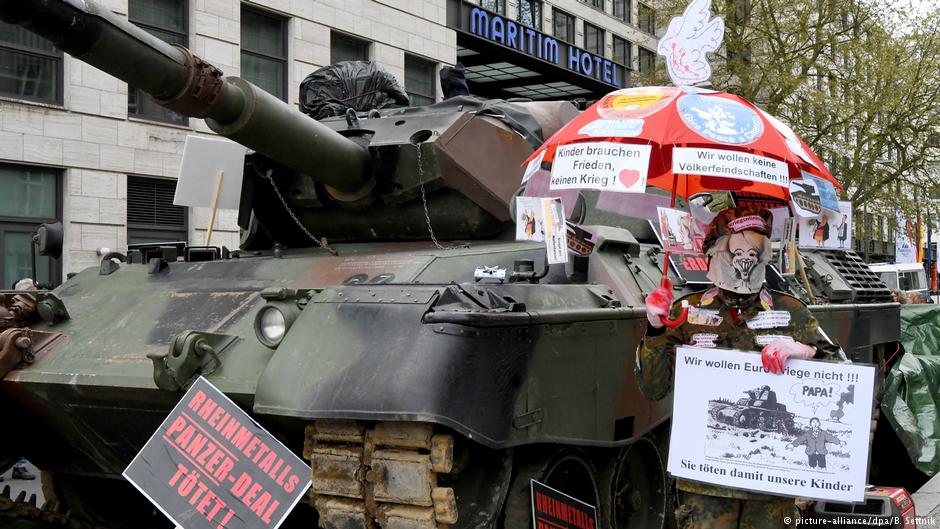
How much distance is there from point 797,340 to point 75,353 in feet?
12.0

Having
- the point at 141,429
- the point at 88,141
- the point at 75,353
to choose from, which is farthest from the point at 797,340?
the point at 88,141

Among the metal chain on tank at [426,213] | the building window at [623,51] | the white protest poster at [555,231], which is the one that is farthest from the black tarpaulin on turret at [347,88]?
the building window at [623,51]

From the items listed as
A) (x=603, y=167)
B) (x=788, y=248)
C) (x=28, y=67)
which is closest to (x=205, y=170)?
(x=788, y=248)

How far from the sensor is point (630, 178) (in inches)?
163

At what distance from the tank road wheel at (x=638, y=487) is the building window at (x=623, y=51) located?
2394cm

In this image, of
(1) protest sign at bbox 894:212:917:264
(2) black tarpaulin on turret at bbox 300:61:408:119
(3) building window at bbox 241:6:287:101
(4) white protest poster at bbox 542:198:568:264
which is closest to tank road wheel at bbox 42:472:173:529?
(2) black tarpaulin on turret at bbox 300:61:408:119

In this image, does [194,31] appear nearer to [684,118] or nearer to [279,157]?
[279,157]

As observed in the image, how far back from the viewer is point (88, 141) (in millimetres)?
14266

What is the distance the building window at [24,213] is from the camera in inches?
540

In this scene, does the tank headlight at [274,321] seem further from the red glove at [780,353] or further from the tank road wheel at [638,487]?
the red glove at [780,353]

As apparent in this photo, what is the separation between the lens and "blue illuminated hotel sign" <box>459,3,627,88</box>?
21406mm

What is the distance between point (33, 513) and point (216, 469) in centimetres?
238

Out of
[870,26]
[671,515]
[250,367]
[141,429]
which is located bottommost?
[671,515]

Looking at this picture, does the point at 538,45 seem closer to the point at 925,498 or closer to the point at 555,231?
the point at 925,498
